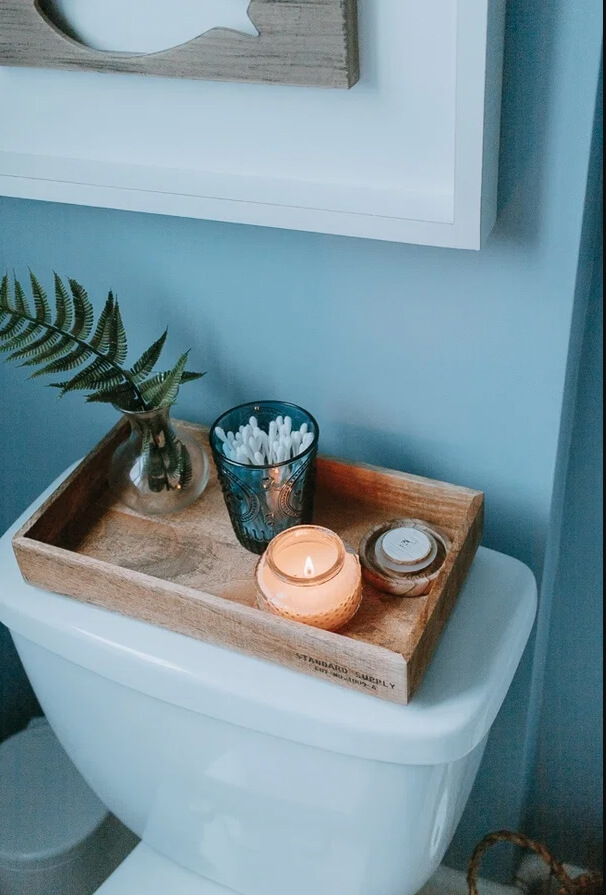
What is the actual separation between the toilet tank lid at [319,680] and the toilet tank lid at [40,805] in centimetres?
41

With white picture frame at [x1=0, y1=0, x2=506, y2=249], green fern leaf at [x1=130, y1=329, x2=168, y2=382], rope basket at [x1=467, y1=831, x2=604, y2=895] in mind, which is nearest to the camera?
white picture frame at [x1=0, y1=0, x2=506, y2=249]

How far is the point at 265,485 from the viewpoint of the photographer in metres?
0.65

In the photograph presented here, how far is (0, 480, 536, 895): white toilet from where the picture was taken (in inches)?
23.8

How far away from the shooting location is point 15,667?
113 cm

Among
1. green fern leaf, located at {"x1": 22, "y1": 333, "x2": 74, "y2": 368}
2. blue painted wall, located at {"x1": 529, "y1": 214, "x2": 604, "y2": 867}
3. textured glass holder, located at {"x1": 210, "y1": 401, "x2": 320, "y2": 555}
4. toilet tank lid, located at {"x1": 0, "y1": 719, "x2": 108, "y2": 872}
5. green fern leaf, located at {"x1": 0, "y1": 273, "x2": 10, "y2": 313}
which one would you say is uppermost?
green fern leaf, located at {"x1": 0, "y1": 273, "x2": 10, "y2": 313}

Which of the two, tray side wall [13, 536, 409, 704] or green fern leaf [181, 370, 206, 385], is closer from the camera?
tray side wall [13, 536, 409, 704]

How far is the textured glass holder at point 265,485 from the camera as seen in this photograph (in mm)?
646

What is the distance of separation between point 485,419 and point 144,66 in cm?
34

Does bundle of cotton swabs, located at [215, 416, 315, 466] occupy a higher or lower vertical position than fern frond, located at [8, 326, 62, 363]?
lower

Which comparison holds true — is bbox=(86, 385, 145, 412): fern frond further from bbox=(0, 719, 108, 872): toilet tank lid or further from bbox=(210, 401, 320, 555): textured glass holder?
bbox=(0, 719, 108, 872): toilet tank lid

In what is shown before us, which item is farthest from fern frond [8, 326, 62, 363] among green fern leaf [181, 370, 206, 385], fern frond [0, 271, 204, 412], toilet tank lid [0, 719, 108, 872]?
toilet tank lid [0, 719, 108, 872]

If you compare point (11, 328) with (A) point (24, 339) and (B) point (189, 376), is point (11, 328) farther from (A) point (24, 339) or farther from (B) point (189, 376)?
(B) point (189, 376)

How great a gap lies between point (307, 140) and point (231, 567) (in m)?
0.32

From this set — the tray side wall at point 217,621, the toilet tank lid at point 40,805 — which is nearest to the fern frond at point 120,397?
the tray side wall at point 217,621
